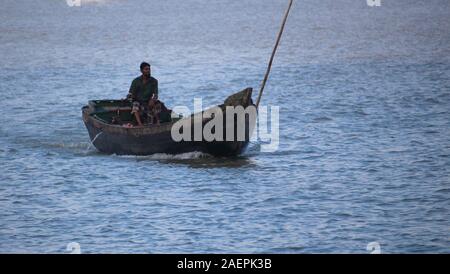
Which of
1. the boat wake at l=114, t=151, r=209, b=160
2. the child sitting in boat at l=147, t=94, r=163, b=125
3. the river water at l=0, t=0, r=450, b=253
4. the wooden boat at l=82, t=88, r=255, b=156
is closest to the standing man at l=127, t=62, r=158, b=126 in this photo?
the child sitting in boat at l=147, t=94, r=163, b=125

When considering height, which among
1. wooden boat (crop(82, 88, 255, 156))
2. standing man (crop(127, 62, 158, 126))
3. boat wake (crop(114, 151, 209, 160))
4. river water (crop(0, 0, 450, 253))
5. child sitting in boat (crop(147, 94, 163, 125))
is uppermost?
standing man (crop(127, 62, 158, 126))

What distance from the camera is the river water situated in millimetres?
18141

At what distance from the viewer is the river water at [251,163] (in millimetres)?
18141

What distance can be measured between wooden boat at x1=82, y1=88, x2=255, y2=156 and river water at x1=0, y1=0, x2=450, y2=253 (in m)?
0.33

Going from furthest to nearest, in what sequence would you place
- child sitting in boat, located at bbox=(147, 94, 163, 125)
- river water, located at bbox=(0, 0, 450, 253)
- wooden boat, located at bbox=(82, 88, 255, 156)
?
child sitting in boat, located at bbox=(147, 94, 163, 125), wooden boat, located at bbox=(82, 88, 255, 156), river water, located at bbox=(0, 0, 450, 253)

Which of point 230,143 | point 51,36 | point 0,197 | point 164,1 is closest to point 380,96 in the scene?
point 230,143

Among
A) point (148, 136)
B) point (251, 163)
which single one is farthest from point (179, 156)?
point (251, 163)

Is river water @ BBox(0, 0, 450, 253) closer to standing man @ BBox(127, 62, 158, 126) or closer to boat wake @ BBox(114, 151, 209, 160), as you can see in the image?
boat wake @ BBox(114, 151, 209, 160)

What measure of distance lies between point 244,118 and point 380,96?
14.8 meters

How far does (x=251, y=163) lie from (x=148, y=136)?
2.41 m

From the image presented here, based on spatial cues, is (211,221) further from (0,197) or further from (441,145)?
(441,145)

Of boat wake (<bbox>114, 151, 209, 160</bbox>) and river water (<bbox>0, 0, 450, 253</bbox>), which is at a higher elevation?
boat wake (<bbox>114, 151, 209, 160</bbox>)
